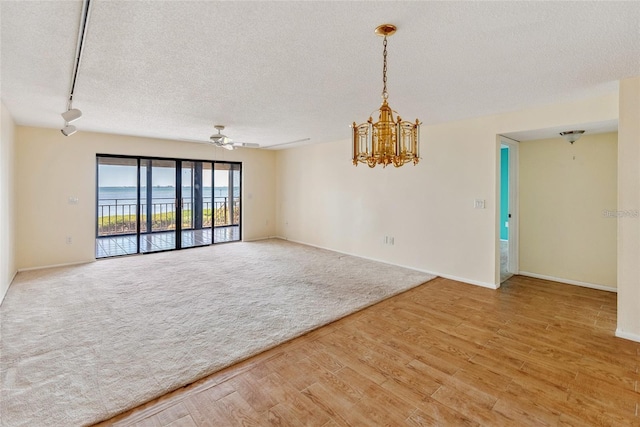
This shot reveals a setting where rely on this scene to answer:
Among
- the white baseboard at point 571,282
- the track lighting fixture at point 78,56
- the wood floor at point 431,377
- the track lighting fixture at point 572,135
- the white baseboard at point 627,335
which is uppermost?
the track lighting fixture at point 78,56

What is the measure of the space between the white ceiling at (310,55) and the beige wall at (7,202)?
410 millimetres

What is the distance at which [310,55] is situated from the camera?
7.88 feet

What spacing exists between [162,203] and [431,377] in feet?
23.7

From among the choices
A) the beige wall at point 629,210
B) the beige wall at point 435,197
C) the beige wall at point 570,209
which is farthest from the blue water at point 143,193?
the beige wall at point 629,210

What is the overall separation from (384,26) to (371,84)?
1099 mm

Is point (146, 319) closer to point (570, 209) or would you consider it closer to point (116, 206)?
point (116, 206)

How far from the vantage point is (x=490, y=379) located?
7.45 feet

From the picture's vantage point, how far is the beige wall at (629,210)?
2.85 meters

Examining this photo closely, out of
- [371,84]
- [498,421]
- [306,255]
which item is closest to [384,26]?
[371,84]

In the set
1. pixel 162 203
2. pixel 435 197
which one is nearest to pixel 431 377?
pixel 435 197

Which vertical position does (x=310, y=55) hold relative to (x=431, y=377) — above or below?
above

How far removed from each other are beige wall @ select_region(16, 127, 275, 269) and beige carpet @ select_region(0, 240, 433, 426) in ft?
1.52

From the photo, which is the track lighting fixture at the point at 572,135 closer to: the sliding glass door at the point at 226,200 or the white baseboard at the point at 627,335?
the white baseboard at the point at 627,335

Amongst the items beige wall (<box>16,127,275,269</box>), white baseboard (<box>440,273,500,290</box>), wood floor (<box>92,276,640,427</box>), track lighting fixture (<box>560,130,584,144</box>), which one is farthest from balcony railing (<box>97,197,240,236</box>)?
track lighting fixture (<box>560,130,584,144</box>)
